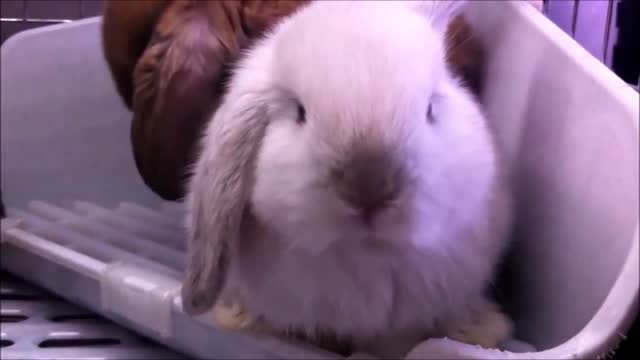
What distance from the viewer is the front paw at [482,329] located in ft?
2.97

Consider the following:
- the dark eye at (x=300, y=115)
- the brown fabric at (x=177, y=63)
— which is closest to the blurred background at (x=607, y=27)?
the brown fabric at (x=177, y=63)

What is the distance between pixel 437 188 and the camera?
745mm

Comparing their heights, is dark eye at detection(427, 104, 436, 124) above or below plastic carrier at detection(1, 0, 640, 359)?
above

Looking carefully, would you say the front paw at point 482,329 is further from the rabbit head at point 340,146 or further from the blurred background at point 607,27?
the blurred background at point 607,27

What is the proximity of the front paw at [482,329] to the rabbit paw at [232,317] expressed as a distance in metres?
0.20

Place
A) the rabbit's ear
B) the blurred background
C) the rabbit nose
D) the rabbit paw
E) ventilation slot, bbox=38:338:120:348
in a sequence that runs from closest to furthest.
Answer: the rabbit nose < the rabbit's ear < the rabbit paw < the blurred background < ventilation slot, bbox=38:338:120:348

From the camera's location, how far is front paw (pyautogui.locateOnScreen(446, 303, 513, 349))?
906 mm

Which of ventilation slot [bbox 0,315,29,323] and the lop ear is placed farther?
ventilation slot [bbox 0,315,29,323]

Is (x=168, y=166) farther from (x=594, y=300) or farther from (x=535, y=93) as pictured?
(x=594, y=300)

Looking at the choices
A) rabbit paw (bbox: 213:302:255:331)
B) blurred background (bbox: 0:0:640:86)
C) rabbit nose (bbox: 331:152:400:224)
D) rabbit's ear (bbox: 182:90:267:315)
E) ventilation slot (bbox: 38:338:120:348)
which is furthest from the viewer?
ventilation slot (bbox: 38:338:120:348)

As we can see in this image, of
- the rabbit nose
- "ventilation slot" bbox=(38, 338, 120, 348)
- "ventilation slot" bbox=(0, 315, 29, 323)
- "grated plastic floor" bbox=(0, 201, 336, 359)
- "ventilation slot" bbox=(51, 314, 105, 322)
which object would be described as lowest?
"ventilation slot" bbox=(0, 315, 29, 323)

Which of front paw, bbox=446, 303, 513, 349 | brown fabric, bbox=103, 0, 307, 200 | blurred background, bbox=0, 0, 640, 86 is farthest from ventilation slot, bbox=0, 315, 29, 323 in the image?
blurred background, bbox=0, 0, 640, 86

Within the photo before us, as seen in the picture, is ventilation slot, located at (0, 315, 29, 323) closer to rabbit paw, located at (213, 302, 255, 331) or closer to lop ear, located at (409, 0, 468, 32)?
rabbit paw, located at (213, 302, 255, 331)

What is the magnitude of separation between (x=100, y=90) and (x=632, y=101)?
3.41ft
